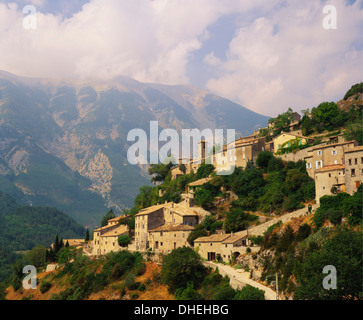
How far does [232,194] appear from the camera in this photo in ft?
233

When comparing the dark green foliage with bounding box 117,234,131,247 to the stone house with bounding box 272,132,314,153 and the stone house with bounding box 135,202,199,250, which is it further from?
the stone house with bounding box 272,132,314,153

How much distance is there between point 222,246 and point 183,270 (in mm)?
6693

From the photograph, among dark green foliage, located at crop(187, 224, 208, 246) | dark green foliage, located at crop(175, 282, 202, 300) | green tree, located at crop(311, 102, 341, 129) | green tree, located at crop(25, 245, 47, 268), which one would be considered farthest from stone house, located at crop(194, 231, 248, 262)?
green tree, located at crop(25, 245, 47, 268)

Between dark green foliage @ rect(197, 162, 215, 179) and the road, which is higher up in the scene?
dark green foliage @ rect(197, 162, 215, 179)

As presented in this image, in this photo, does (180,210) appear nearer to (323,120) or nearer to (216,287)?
(216,287)

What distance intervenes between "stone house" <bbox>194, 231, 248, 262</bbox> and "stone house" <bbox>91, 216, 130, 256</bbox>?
69.2 ft

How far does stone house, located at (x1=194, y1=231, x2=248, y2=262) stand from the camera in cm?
5444

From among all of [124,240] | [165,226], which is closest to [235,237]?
[165,226]

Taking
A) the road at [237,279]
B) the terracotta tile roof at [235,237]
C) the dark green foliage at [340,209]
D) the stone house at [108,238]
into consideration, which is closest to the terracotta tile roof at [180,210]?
the stone house at [108,238]

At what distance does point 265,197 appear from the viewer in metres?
64.6

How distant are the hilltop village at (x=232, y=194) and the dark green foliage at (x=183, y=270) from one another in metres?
3.73
